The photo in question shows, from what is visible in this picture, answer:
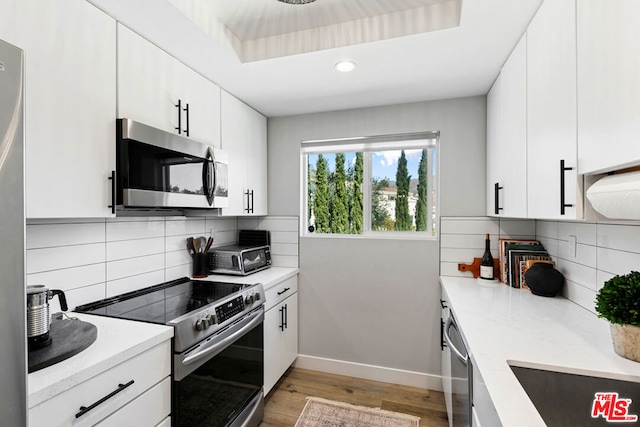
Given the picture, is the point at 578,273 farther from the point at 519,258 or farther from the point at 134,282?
the point at 134,282

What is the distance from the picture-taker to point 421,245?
8.20ft

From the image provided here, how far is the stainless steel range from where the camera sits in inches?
55.4

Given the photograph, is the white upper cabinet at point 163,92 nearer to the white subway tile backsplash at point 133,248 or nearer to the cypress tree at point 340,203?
the white subway tile backsplash at point 133,248

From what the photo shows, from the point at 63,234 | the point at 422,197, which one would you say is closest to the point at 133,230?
the point at 63,234

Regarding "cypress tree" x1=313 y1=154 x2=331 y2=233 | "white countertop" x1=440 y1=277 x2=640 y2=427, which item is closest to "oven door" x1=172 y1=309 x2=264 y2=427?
"cypress tree" x1=313 y1=154 x2=331 y2=233

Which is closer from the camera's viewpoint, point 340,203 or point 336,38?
point 336,38

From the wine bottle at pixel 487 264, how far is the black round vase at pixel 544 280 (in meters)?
0.35

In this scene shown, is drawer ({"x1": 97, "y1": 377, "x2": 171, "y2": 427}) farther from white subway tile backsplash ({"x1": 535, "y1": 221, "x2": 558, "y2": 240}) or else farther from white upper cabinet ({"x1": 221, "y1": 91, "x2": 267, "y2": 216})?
white subway tile backsplash ({"x1": 535, "y1": 221, "x2": 558, "y2": 240})

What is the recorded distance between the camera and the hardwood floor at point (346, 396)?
214 cm

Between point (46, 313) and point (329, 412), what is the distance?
1759mm

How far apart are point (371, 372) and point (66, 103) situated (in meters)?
2.55

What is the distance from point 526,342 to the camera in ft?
3.96

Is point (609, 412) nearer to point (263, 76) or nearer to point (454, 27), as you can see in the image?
point (454, 27)

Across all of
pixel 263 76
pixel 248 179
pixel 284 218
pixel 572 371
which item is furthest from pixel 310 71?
pixel 572 371
